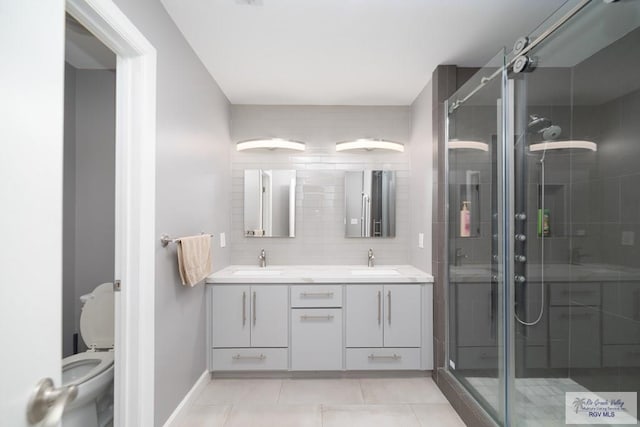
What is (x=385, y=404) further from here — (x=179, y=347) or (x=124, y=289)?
(x=124, y=289)

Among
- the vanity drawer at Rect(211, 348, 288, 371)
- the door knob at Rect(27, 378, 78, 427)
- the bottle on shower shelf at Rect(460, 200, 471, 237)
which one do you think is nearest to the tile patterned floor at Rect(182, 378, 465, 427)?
the vanity drawer at Rect(211, 348, 288, 371)

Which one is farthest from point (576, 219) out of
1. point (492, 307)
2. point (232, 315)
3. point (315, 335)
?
point (232, 315)

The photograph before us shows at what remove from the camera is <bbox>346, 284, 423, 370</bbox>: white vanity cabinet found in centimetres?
265

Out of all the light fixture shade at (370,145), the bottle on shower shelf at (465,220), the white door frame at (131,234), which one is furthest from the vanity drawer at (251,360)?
the light fixture shade at (370,145)

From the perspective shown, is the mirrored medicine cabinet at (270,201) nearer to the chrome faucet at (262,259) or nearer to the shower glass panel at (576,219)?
the chrome faucet at (262,259)

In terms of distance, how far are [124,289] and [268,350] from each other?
1.38m

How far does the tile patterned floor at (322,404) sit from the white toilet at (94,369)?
512mm

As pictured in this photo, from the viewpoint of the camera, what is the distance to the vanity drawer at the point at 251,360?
8.64ft

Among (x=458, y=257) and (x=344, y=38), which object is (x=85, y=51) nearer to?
(x=344, y=38)

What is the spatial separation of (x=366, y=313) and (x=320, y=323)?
386mm

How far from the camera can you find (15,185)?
0.60m

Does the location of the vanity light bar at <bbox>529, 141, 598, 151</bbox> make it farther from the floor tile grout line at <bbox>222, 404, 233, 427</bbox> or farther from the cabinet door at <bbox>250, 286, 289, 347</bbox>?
the floor tile grout line at <bbox>222, 404, 233, 427</bbox>

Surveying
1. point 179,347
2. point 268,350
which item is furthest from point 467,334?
point 179,347

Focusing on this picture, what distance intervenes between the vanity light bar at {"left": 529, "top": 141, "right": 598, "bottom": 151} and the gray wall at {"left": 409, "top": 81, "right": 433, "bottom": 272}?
1.03 metres
